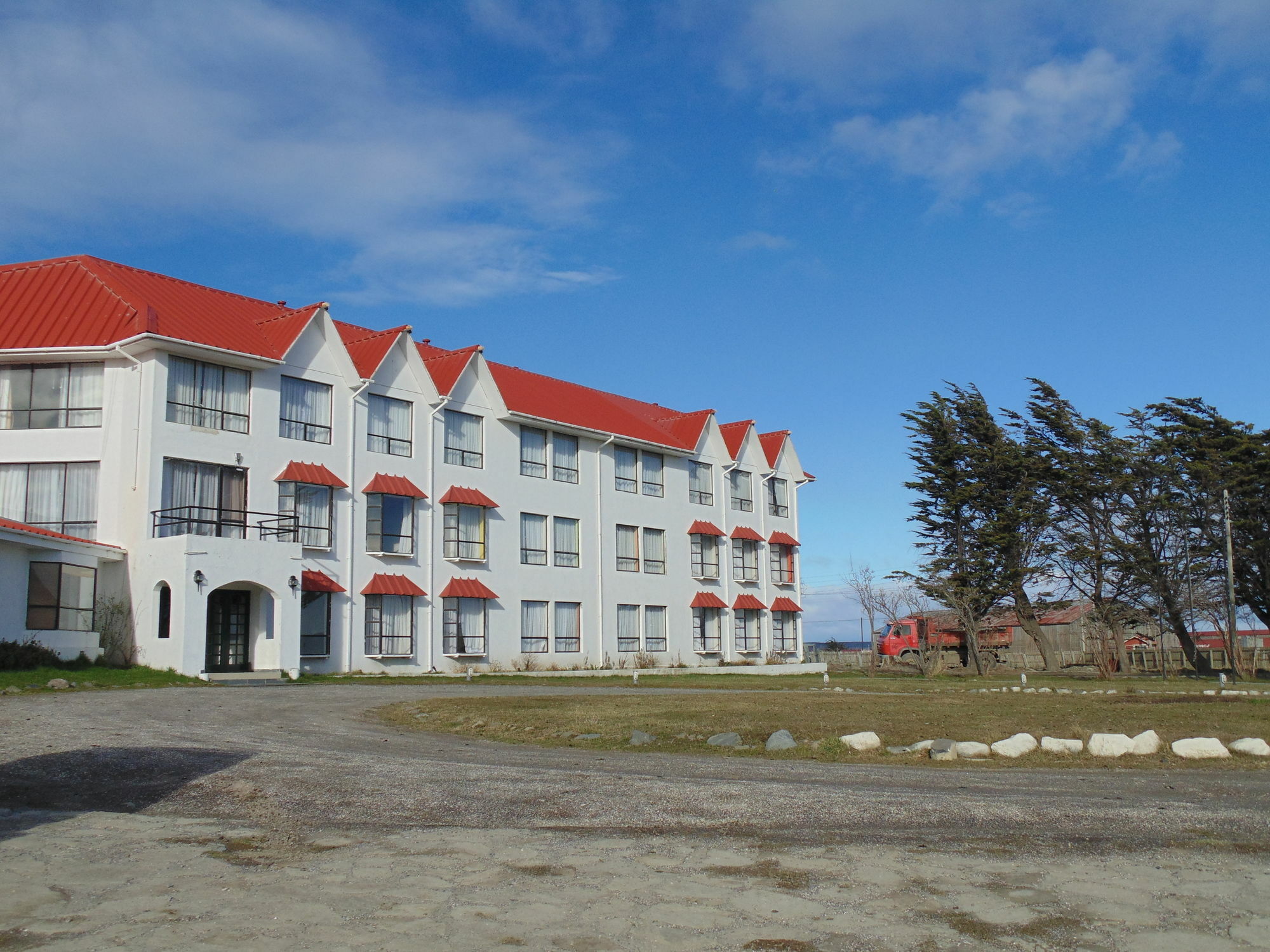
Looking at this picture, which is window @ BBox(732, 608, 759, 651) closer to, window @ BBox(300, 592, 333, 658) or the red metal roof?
window @ BBox(300, 592, 333, 658)

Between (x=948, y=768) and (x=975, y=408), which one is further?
(x=975, y=408)

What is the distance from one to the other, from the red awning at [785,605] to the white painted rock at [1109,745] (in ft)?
130

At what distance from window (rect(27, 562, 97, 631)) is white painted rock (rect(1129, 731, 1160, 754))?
25.1m

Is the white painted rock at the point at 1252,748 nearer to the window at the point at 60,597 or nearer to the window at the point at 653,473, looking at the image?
the window at the point at 60,597

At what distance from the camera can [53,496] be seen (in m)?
30.2

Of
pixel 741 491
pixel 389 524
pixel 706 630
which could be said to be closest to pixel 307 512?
pixel 389 524

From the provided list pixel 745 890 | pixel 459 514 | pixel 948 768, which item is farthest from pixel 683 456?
pixel 745 890

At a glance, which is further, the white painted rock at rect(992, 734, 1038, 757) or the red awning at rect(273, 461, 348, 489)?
the red awning at rect(273, 461, 348, 489)

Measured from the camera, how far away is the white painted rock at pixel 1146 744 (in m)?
12.9

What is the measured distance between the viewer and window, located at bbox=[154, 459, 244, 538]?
29.7 metres

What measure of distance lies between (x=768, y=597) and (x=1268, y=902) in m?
46.6

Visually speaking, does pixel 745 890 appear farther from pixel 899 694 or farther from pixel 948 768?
pixel 899 694

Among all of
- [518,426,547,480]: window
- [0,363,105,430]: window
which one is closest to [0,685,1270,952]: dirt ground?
[0,363,105,430]: window

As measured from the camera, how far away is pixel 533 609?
134ft
